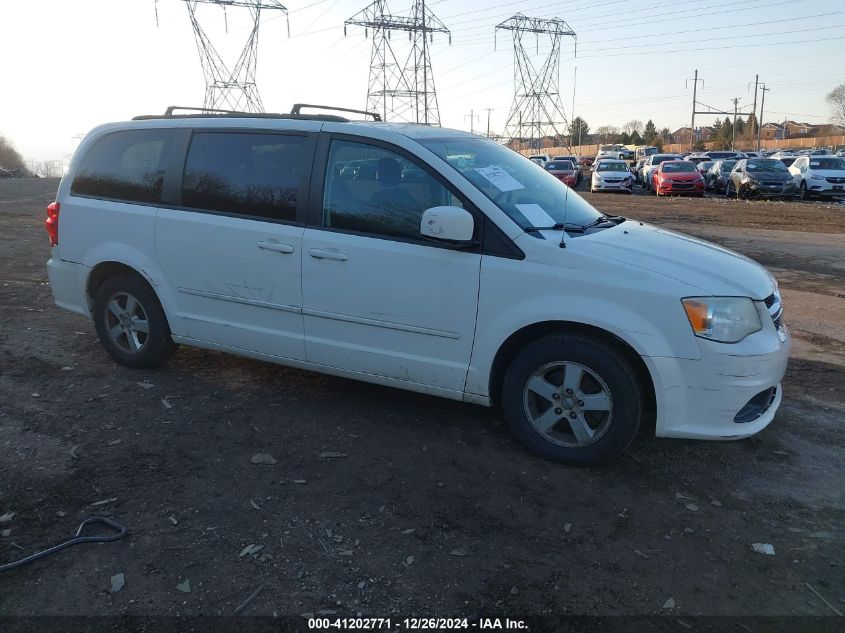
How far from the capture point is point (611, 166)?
103ft

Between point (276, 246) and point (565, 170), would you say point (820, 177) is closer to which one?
point (565, 170)

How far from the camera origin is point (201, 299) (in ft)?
16.1

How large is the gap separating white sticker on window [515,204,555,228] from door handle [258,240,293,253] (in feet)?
4.82

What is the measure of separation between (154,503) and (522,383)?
80.8 inches

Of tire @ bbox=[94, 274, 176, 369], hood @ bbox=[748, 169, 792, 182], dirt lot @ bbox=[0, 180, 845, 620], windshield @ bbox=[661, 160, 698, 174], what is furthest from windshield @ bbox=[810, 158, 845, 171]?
tire @ bbox=[94, 274, 176, 369]

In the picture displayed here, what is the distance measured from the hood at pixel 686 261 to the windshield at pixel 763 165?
24326mm

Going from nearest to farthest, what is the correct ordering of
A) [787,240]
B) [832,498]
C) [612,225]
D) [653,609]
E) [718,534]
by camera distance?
[653,609]
[718,534]
[832,498]
[612,225]
[787,240]

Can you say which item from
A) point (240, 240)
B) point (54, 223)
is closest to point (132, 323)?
point (54, 223)

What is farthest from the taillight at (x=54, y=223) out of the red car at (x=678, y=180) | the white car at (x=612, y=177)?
the white car at (x=612, y=177)

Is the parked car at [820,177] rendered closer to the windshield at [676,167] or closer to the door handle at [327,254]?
the windshield at [676,167]

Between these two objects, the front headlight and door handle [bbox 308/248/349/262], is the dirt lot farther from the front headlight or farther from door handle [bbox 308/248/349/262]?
door handle [bbox 308/248/349/262]

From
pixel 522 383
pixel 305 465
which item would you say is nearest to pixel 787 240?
pixel 522 383

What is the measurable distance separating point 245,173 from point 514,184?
5.96ft

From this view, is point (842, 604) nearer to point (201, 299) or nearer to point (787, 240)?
point (201, 299)
